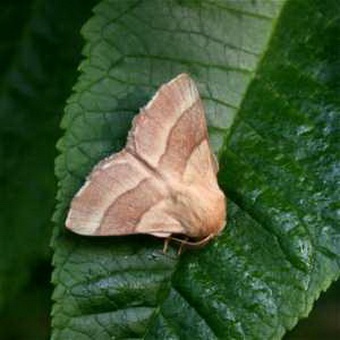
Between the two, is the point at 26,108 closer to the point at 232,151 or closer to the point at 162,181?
the point at 162,181

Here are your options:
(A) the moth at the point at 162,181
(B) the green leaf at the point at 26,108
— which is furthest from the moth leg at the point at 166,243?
(B) the green leaf at the point at 26,108

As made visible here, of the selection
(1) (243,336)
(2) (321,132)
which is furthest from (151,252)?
(2) (321,132)

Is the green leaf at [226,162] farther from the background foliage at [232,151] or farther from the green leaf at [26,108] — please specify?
the green leaf at [26,108]

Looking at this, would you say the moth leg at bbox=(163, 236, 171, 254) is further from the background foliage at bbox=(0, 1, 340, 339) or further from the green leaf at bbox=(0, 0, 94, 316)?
the green leaf at bbox=(0, 0, 94, 316)

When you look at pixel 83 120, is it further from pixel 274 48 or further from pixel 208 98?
pixel 274 48

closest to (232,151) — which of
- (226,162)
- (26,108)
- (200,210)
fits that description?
(226,162)

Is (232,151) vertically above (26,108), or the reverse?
(232,151)

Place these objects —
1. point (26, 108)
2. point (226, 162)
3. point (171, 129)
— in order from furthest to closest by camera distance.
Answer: point (26, 108)
point (171, 129)
point (226, 162)
